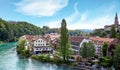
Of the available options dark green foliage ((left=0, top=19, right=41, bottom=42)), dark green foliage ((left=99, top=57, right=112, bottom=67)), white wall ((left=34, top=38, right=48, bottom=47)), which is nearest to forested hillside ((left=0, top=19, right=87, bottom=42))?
dark green foliage ((left=0, top=19, right=41, bottom=42))

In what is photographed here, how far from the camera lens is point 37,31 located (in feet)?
420

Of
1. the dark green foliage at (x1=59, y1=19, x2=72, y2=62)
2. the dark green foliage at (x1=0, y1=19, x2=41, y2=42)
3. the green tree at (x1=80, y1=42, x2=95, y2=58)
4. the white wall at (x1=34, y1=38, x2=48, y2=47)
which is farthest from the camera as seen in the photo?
the dark green foliage at (x1=0, y1=19, x2=41, y2=42)

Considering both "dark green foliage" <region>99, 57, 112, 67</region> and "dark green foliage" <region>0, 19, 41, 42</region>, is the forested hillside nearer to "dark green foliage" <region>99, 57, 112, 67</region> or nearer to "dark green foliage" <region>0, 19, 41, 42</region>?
"dark green foliage" <region>0, 19, 41, 42</region>

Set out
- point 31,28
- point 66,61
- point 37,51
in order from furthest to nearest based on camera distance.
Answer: point 31,28, point 37,51, point 66,61

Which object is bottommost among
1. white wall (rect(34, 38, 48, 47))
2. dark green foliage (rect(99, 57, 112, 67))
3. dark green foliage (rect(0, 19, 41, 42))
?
dark green foliage (rect(99, 57, 112, 67))

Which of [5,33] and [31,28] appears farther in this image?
[31,28]

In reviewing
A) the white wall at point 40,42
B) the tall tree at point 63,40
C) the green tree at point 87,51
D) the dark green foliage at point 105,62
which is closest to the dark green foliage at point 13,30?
the white wall at point 40,42

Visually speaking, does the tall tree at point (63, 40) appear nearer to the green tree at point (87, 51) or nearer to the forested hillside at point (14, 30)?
the green tree at point (87, 51)

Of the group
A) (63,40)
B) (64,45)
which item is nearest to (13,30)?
(63,40)

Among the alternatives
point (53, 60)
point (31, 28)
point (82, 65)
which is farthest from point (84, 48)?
point (31, 28)

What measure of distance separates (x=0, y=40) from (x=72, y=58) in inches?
2157

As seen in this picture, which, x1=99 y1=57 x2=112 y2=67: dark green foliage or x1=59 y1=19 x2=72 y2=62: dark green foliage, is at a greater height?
x1=59 y1=19 x2=72 y2=62: dark green foliage

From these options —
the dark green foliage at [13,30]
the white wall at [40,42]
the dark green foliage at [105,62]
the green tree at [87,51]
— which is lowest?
the dark green foliage at [105,62]

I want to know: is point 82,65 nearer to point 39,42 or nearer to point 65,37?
point 65,37
